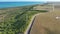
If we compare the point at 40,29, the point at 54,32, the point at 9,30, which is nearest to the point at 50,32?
the point at 54,32

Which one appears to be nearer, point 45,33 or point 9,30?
point 45,33

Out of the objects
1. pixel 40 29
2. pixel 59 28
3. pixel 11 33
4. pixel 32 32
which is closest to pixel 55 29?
pixel 59 28

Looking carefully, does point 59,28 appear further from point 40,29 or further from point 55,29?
point 40,29

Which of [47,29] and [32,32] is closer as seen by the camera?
[32,32]

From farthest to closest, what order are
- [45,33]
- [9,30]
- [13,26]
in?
[13,26], [9,30], [45,33]

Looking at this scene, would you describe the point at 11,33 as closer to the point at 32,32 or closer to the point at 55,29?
the point at 32,32

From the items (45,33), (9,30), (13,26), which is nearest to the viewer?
(45,33)

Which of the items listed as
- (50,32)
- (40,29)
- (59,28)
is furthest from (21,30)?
(59,28)

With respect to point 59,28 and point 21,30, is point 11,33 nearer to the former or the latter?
point 21,30
